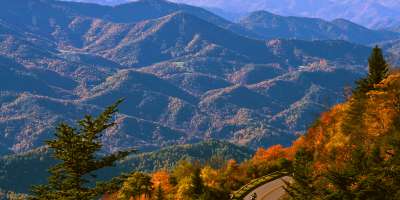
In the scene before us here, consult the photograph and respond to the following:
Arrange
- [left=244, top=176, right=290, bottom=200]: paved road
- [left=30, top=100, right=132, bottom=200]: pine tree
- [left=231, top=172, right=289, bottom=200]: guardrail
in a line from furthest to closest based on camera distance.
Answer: [left=231, top=172, right=289, bottom=200]: guardrail < [left=244, top=176, right=290, bottom=200]: paved road < [left=30, top=100, right=132, bottom=200]: pine tree

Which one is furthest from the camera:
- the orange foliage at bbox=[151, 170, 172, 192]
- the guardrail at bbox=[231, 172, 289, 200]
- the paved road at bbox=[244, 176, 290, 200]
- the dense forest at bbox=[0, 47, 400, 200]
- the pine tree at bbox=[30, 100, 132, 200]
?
the orange foliage at bbox=[151, 170, 172, 192]

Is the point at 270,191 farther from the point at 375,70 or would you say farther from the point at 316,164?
the point at 375,70

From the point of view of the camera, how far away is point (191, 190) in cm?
7775

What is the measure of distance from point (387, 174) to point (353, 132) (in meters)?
34.3

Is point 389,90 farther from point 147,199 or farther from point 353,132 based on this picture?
point 147,199

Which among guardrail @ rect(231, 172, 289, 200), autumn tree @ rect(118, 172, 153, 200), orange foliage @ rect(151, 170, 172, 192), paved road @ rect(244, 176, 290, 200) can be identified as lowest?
orange foliage @ rect(151, 170, 172, 192)

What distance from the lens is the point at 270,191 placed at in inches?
3177

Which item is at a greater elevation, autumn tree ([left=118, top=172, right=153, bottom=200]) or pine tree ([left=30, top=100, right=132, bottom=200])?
pine tree ([left=30, top=100, right=132, bottom=200])

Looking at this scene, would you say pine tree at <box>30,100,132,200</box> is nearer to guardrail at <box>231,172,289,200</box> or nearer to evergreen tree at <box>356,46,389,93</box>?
guardrail at <box>231,172,289,200</box>

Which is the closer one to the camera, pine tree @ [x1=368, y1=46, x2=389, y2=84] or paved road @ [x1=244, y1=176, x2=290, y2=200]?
paved road @ [x1=244, y1=176, x2=290, y2=200]

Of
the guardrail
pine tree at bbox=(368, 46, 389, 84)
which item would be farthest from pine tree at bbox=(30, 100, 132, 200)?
pine tree at bbox=(368, 46, 389, 84)

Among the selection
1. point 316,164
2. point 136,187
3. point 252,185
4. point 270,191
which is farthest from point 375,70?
point 136,187

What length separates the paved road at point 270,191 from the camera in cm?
7688

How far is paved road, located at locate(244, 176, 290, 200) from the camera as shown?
76.9 m
